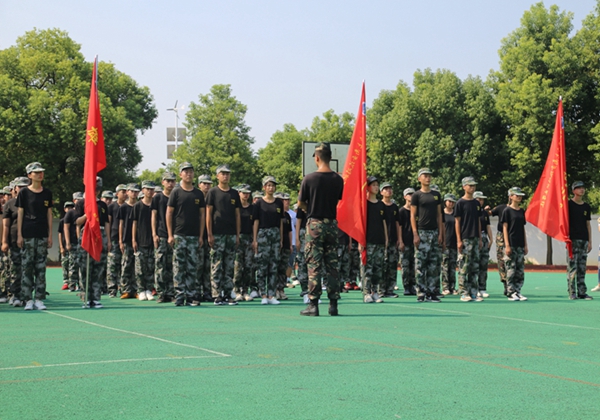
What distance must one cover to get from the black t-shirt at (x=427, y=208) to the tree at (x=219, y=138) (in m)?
43.9

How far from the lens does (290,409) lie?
5242 millimetres

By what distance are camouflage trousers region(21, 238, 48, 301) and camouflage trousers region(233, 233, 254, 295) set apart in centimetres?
361

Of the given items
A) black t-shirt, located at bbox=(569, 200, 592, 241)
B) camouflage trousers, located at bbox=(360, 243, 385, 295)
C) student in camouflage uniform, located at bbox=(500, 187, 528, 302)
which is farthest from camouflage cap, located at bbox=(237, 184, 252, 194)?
black t-shirt, located at bbox=(569, 200, 592, 241)

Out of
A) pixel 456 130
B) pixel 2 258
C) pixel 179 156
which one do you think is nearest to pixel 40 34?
pixel 179 156

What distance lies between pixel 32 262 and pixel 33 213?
30.2 inches

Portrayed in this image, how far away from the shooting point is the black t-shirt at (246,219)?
590 inches

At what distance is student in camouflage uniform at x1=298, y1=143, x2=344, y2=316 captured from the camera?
432 inches

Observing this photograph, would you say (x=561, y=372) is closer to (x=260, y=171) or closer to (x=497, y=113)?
(x=497, y=113)

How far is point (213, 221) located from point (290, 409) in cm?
867

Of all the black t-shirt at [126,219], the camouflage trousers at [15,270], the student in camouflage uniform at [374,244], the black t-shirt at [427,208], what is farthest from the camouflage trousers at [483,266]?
the camouflage trousers at [15,270]

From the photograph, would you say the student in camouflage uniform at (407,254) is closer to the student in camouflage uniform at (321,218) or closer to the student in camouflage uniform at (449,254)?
the student in camouflage uniform at (449,254)

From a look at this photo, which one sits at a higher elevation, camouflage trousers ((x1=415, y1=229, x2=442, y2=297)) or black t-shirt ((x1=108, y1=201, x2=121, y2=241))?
black t-shirt ((x1=108, y1=201, x2=121, y2=241))

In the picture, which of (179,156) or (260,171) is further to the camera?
(260,171)

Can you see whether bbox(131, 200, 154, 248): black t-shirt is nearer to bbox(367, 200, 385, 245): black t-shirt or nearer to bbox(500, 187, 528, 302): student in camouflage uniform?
bbox(367, 200, 385, 245): black t-shirt
